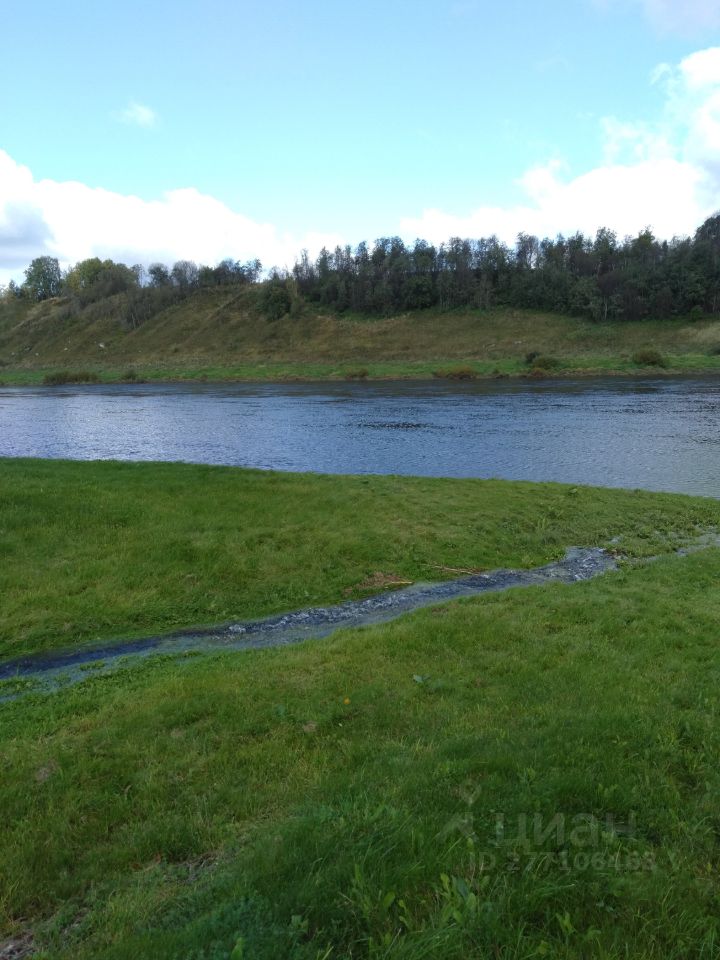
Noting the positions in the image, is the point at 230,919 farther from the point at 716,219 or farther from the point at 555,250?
the point at 716,219

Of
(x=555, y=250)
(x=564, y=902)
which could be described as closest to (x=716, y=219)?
(x=555, y=250)

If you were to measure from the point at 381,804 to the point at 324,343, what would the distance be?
401ft

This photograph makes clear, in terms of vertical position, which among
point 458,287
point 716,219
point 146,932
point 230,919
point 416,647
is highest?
point 716,219

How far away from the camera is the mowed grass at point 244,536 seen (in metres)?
14.5

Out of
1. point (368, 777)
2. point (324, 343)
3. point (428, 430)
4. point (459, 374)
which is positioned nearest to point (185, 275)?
point (324, 343)

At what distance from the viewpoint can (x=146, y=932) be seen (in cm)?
431

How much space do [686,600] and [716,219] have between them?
186902 millimetres

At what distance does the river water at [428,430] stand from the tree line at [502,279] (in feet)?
162

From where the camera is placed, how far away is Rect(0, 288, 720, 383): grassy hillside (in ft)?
319

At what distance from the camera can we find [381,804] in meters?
5.36

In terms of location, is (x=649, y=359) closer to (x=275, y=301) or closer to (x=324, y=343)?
(x=324, y=343)

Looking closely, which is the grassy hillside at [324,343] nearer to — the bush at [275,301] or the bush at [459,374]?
the bush at [459,374]

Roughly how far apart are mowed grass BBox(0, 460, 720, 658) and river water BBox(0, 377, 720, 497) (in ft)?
24.6

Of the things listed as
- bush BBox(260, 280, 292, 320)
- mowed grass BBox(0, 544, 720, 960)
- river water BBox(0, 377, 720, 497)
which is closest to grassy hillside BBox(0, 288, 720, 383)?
bush BBox(260, 280, 292, 320)
